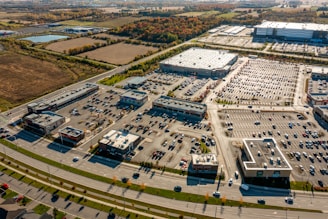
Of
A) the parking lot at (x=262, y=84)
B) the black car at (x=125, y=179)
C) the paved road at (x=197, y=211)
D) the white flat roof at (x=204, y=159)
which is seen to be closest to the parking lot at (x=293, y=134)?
the parking lot at (x=262, y=84)

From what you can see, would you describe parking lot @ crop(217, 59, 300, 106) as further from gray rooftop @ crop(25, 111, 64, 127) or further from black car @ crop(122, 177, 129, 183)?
gray rooftop @ crop(25, 111, 64, 127)

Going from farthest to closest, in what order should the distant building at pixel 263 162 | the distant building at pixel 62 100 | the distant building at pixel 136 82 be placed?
the distant building at pixel 136 82, the distant building at pixel 62 100, the distant building at pixel 263 162

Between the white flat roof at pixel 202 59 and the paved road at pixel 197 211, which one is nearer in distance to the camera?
the paved road at pixel 197 211

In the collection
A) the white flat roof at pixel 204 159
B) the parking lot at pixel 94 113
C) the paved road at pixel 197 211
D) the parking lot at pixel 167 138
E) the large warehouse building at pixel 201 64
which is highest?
the large warehouse building at pixel 201 64

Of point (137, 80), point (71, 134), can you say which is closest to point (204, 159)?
point (71, 134)

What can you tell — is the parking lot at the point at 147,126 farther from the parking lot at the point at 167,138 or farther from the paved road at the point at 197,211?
the paved road at the point at 197,211

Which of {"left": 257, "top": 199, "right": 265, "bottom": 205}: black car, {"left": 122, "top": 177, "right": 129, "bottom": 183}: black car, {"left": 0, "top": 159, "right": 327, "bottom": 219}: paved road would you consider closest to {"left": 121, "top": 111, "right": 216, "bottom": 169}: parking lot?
{"left": 122, "top": 177, "right": 129, "bottom": 183}: black car

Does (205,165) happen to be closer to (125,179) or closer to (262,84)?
(125,179)
